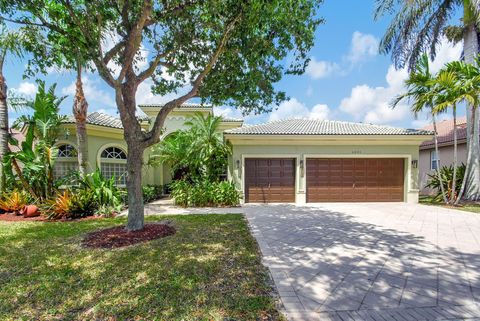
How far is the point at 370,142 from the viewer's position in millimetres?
12898

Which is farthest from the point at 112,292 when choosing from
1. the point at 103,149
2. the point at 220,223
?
the point at 103,149

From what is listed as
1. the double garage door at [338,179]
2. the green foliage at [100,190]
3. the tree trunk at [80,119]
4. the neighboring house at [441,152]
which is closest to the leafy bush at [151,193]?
the green foliage at [100,190]

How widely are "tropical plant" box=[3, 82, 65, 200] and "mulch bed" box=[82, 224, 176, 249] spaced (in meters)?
5.26

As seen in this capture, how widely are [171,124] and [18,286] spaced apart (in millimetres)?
13680

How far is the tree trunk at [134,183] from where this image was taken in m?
6.63

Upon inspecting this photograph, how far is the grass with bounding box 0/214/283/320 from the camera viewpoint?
3.38m

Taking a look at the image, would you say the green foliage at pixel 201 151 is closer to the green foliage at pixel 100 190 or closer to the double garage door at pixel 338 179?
the double garage door at pixel 338 179

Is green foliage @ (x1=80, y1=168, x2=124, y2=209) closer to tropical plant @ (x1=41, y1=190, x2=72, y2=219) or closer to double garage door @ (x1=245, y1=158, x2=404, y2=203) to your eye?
tropical plant @ (x1=41, y1=190, x2=72, y2=219)

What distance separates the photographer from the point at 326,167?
43.2ft

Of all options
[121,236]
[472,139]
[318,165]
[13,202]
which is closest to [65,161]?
[13,202]

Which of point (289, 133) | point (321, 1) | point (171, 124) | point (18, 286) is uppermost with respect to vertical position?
point (321, 1)

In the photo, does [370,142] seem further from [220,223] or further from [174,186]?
[174,186]

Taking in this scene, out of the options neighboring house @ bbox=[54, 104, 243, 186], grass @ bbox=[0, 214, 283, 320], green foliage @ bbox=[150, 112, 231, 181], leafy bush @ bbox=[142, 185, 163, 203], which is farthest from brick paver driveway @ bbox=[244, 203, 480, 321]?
neighboring house @ bbox=[54, 104, 243, 186]

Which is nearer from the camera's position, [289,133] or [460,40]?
[289,133]
